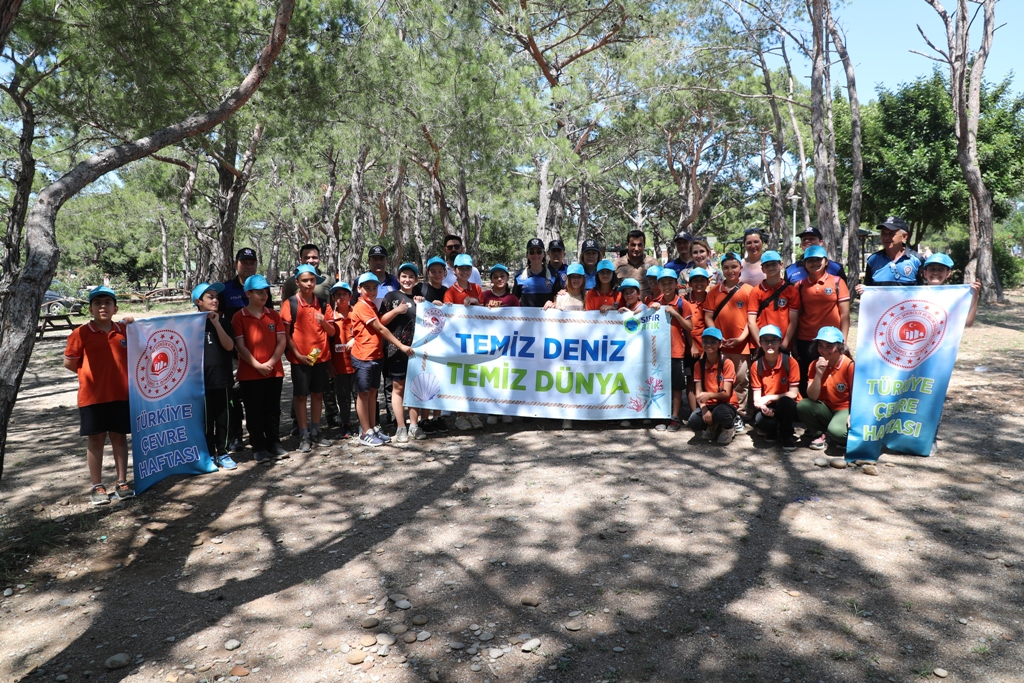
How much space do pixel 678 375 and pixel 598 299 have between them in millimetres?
1108

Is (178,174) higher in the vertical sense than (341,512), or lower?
higher

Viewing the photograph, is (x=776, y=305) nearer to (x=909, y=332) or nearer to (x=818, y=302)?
(x=818, y=302)

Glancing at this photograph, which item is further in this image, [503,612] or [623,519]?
[623,519]

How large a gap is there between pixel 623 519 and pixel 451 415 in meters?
3.23

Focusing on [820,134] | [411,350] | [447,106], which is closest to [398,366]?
[411,350]

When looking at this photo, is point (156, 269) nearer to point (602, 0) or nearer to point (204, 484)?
point (602, 0)

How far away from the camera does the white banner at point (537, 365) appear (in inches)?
270

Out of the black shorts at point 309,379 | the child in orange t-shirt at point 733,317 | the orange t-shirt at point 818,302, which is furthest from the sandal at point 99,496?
the orange t-shirt at point 818,302

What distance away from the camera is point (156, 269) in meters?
58.3

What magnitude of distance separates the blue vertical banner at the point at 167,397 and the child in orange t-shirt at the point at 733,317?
15.2 ft

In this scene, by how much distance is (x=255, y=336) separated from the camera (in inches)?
240

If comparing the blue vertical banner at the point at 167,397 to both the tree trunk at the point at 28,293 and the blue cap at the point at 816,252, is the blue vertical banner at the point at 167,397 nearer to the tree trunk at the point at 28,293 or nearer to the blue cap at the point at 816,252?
the tree trunk at the point at 28,293

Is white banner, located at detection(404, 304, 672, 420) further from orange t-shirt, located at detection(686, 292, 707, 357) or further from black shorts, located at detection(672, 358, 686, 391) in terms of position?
orange t-shirt, located at detection(686, 292, 707, 357)

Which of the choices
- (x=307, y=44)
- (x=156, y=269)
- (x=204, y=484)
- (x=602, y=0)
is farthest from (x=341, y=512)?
(x=156, y=269)
